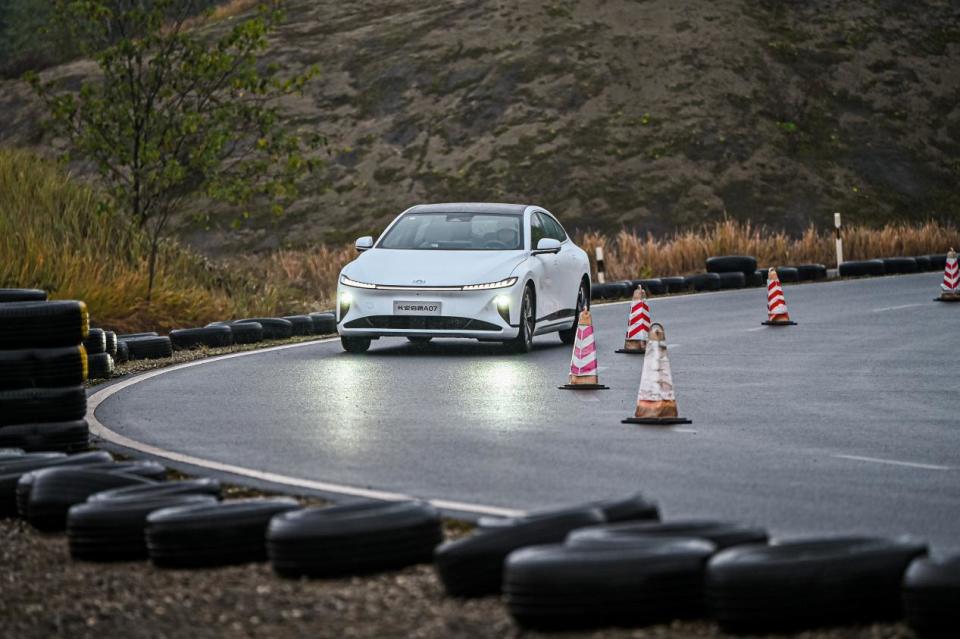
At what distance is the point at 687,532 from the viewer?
6.89m

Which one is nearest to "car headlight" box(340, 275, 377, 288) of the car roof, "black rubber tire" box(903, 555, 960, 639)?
the car roof

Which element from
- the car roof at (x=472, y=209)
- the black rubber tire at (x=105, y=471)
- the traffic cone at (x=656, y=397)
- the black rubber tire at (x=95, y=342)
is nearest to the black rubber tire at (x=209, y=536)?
the black rubber tire at (x=105, y=471)

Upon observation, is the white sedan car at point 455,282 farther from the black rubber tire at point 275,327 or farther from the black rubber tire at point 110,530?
the black rubber tire at point 110,530

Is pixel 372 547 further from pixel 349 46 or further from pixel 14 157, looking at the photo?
pixel 349 46

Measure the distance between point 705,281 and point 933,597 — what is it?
27.5 meters

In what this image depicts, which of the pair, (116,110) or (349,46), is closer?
(116,110)

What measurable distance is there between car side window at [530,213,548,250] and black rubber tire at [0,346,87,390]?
896cm

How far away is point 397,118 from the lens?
232 feet

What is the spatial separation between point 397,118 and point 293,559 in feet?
210

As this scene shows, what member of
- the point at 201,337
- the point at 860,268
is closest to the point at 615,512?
the point at 201,337

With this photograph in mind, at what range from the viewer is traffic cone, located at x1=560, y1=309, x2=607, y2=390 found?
51.8 ft

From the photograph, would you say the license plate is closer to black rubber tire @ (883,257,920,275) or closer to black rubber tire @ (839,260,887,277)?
black rubber tire @ (839,260,887,277)

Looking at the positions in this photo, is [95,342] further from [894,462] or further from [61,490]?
[894,462]

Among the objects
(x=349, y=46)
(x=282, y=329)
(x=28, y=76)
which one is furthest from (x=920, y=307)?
(x=349, y=46)
